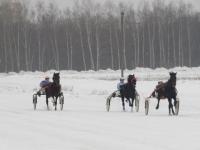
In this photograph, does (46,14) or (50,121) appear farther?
(46,14)

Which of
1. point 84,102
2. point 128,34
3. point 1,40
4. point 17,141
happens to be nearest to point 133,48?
point 128,34

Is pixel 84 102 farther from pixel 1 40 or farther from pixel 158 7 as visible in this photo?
pixel 158 7

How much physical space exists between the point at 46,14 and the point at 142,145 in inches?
3585

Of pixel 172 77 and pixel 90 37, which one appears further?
pixel 90 37

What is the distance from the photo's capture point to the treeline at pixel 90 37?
9300cm

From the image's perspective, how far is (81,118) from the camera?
19.6 m

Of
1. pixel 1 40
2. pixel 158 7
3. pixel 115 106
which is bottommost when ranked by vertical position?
pixel 115 106

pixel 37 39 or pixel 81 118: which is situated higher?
pixel 37 39

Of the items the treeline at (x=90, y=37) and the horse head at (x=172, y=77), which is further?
the treeline at (x=90, y=37)

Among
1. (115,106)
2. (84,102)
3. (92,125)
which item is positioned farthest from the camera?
(84,102)

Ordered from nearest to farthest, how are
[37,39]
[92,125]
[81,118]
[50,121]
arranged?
1. [92,125]
2. [50,121]
3. [81,118]
4. [37,39]

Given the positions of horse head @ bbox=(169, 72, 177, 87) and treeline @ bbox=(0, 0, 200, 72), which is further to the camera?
treeline @ bbox=(0, 0, 200, 72)

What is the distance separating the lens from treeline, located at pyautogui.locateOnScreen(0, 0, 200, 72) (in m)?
93.0

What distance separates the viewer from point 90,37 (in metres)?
96.8
